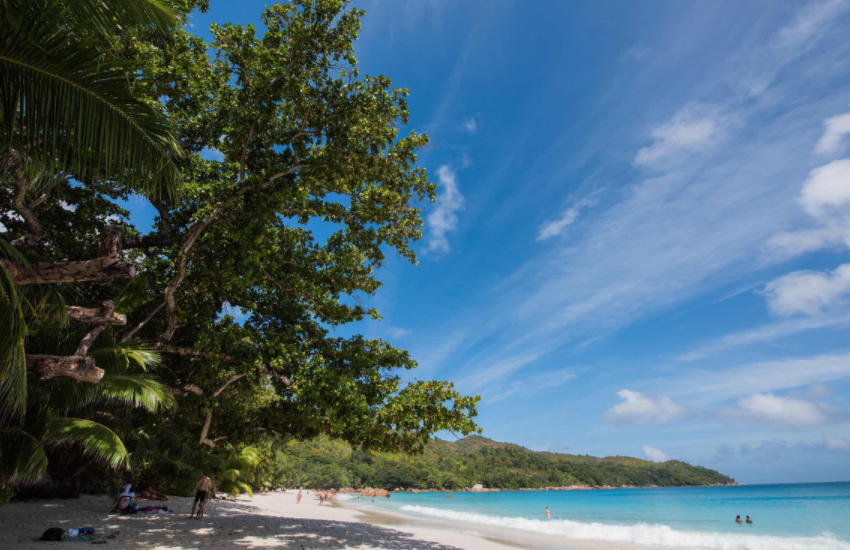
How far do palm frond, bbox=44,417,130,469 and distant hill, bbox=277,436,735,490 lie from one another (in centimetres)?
6310

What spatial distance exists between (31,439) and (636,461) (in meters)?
169

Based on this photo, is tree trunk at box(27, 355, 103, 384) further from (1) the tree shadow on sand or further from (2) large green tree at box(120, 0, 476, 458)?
(1) the tree shadow on sand

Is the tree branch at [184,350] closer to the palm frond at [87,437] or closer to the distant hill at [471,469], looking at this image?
the palm frond at [87,437]

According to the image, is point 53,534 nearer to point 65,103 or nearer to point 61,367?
point 61,367

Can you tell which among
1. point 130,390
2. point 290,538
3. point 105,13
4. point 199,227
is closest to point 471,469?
point 290,538

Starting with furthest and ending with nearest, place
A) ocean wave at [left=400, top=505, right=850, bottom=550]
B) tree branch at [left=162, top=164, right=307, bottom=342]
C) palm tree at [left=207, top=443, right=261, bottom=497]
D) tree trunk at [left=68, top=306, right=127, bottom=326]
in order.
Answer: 1. palm tree at [left=207, top=443, right=261, bottom=497]
2. ocean wave at [left=400, top=505, right=850, bottom=550]
3. tree branch at [left=162, top=164, right=307, bottom=342]
4. tree trunk at [left=68, top=306, right=127, bottom=326]

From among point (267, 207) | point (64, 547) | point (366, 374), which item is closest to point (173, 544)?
point (64, 547)

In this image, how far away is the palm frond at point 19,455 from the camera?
21.6ft

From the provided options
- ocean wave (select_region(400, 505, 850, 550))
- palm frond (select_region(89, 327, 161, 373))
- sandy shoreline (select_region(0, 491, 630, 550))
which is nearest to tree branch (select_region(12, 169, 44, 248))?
palm frond (select_region(89, 327, 161, 373))

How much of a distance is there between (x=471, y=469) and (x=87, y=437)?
110448mm

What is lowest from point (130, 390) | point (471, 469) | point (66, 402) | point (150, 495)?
point (471, 469)

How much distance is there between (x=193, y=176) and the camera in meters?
8.84

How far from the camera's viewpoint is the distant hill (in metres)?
84.8

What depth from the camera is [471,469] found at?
349 feet
